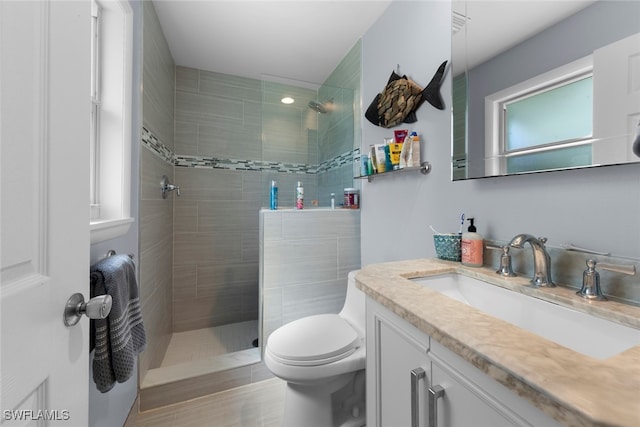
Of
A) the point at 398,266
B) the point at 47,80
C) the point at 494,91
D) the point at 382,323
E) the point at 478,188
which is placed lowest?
the point at 382,323

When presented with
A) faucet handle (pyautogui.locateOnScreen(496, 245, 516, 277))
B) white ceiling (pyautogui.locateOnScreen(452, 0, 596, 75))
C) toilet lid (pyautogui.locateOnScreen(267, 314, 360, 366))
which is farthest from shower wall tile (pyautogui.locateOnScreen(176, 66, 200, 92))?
faucet handle (pyautogui.locateOnScreen(496, 245, 516, 277))

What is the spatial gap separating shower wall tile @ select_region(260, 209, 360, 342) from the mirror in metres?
0.97

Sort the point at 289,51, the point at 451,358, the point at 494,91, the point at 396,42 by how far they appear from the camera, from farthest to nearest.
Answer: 1. the point at 289,51
2. the point at 396,42
3. the point at 494,91
4. the point at 451,358

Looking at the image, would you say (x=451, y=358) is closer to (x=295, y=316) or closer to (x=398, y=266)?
(x=398, y=266)

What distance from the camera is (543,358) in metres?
0.42

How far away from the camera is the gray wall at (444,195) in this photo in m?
0.73

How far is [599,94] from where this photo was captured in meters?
0.74

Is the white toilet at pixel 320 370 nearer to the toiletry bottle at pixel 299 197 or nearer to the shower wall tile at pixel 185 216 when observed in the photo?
the toiletry bottle at pixel 299 197

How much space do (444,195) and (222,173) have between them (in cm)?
200

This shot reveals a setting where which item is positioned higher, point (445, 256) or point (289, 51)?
point (289, 51)

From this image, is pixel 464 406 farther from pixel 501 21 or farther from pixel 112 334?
pixel 501 21

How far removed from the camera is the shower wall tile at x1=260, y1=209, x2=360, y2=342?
1.76 meters

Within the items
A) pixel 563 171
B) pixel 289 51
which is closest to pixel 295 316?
pixel 563 171

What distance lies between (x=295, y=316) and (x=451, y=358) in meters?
1.41
